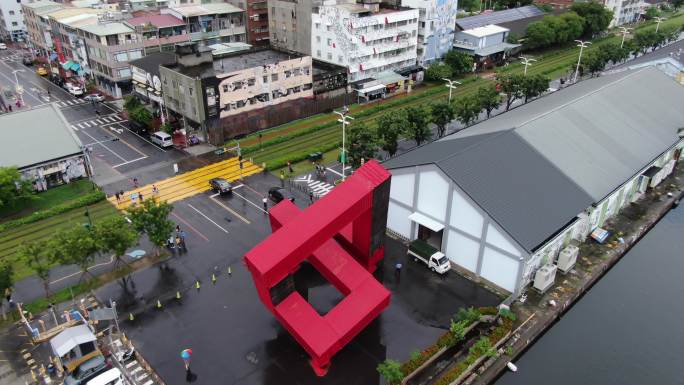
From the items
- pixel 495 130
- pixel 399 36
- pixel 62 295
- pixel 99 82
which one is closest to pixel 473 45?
pixel 399 36

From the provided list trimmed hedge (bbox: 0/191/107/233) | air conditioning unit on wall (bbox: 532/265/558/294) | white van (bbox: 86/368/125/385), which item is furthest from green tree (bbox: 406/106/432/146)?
white van (bbox: 86/368/125/385)

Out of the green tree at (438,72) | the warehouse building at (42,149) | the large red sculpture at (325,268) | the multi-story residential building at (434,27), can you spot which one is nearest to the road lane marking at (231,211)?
the large red sculpture at (325,268)

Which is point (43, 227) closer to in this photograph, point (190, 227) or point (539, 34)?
point (190, 227)

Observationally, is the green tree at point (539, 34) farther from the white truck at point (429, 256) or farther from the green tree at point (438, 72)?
the white truck at point (429, 256)

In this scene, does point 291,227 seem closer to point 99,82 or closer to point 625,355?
point 625,355

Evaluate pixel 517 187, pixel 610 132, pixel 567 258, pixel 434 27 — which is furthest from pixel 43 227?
pixel 434 27
